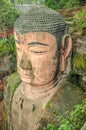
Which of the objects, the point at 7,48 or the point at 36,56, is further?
the point at 7,48

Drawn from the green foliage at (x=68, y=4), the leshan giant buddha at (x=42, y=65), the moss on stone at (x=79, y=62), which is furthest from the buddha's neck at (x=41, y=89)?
the green foliage at (x=68, y=4)

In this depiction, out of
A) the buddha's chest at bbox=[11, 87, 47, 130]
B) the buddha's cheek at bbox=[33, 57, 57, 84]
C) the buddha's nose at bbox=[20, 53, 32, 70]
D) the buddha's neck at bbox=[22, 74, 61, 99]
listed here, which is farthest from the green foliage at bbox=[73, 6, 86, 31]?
the buddha's chest at bbox=[11, 87, 47, 130]

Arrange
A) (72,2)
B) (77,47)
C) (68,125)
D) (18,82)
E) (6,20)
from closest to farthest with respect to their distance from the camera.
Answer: (68,125)
(77,47)
(18,82)
(72,2)
(6,20)

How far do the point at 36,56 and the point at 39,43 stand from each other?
17 centimetres

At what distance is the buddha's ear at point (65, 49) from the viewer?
3.77m

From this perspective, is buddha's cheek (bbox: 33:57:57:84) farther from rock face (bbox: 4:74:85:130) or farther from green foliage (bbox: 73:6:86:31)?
green foliage (bbox: 73:6:86:31)

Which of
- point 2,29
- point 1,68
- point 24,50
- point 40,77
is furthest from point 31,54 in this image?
point 2,29

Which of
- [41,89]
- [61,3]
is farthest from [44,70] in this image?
[61,3]

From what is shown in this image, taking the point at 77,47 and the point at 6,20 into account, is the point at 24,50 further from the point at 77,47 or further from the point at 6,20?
the point at 6,20

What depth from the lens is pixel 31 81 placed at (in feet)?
12.3

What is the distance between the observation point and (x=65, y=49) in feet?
12.6

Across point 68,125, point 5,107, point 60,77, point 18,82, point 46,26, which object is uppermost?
point 46,26

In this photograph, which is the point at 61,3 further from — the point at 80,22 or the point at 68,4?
the point at 80,22

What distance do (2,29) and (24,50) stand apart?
3.03 metres
